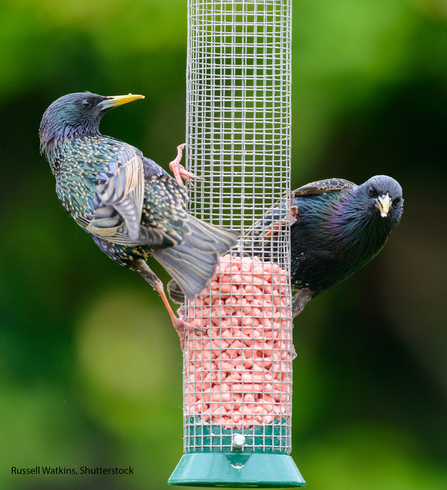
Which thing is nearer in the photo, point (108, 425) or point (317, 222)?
point (317, 222)

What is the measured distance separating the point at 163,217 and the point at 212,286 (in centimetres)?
39

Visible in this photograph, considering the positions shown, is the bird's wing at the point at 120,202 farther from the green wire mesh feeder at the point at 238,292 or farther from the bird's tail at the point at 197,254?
the green wire mesh feeder at the point at 238,292

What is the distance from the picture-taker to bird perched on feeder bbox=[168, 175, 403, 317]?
4875 mm

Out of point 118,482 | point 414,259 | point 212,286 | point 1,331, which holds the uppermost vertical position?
point 212,286

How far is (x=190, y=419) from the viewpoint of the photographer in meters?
3.99

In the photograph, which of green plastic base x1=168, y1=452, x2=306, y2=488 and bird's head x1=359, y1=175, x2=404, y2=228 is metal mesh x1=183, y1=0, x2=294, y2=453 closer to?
green plastic base x1=168, y1=452, x2=306, y2=488

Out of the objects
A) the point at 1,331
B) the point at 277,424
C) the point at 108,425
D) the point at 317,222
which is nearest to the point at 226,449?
the point at 277,424

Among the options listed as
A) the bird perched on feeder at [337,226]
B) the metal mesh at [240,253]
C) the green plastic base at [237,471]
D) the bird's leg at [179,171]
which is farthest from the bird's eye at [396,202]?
the green plastic base at [237,471]

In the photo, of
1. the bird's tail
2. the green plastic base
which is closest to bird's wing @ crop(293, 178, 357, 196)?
the bird's tail

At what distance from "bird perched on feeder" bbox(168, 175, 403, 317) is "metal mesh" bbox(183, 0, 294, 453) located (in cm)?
36

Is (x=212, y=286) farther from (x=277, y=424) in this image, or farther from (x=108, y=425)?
(x=108, y=425)

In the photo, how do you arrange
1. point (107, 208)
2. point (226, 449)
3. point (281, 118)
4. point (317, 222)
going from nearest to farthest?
point (226, 449) → point (107, 208) → point (281, 118) → point (317, 222)

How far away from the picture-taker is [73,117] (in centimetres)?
468

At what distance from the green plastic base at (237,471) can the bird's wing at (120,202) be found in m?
0.99
